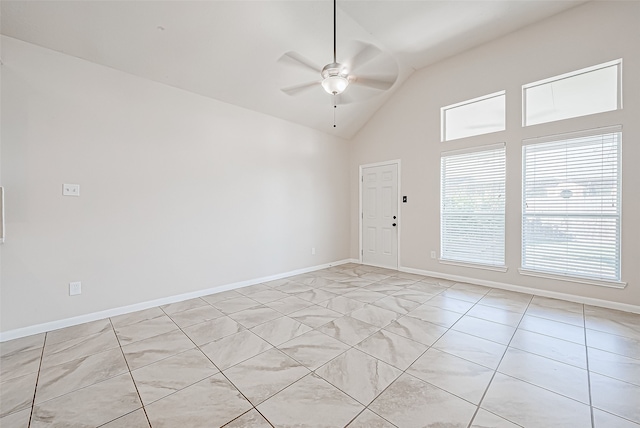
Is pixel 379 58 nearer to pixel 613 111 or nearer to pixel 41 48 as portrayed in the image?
pixel 613 111

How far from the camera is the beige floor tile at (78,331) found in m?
2.54

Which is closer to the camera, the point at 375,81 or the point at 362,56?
the point at 362,56

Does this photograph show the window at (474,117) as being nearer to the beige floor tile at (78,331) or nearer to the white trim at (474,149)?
the white trim at (474,149)

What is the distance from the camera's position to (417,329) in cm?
267

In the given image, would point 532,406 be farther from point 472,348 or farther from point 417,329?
point 417,329

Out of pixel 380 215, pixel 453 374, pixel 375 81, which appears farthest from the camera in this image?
pixel 380 215

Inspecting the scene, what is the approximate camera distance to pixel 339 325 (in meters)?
2.77

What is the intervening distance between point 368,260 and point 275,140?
321 centimetres

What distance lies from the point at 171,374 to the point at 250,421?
0.84m

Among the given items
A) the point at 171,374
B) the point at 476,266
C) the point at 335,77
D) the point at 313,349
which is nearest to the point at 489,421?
the point at 313,349

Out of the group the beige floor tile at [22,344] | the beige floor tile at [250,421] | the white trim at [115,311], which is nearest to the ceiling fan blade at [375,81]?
the beige floor tile at [250,421]

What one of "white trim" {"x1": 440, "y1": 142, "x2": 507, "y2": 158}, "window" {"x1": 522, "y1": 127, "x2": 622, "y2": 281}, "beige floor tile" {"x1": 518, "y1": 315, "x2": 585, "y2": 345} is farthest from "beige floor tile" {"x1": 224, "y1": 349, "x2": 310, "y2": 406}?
"white trim" {"x1": 440, "y1": 142, "x2": 507, "y2": 158}

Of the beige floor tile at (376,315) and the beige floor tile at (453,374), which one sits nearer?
the beige floor tile at (453,374)

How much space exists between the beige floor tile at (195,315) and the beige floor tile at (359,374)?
1621mm
